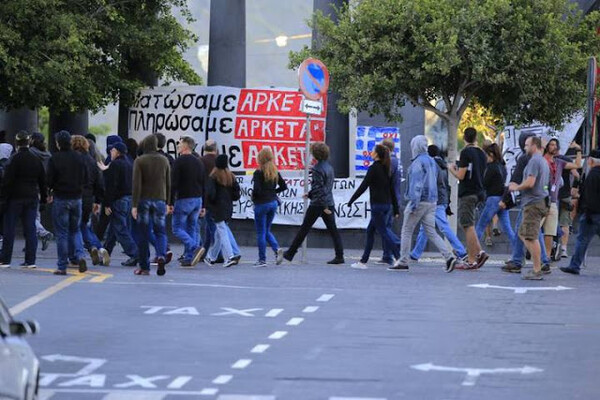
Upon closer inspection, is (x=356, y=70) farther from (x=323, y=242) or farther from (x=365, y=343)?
(x=365, y=343)

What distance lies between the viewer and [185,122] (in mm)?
32156

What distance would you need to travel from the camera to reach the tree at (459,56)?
1067 inches

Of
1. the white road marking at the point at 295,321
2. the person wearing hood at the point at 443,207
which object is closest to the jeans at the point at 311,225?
the person wearing hood at the point at 443,207

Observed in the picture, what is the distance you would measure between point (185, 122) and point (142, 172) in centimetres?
1085

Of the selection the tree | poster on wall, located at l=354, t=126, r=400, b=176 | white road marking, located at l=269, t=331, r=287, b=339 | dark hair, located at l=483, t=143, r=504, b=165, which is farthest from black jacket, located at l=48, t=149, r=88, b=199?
poster on wall, located at l=354, t=126, r=400, b=176

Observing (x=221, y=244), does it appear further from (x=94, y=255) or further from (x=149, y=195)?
(x=149, y=195)

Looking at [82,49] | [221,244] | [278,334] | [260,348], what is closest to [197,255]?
[221,244]

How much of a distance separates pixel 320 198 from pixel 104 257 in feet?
10.5

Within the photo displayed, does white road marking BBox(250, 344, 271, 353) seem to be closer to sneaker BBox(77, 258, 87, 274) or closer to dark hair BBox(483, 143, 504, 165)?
sneaker BBox(77, 258, 87, 274)

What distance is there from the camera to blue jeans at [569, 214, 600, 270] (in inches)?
867

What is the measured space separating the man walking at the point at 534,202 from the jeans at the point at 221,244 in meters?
4.18

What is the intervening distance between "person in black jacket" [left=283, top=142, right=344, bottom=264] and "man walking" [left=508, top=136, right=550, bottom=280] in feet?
11.6

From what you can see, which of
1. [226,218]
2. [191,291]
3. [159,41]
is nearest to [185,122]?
[159,41]

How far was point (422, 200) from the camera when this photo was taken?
2275 cm
